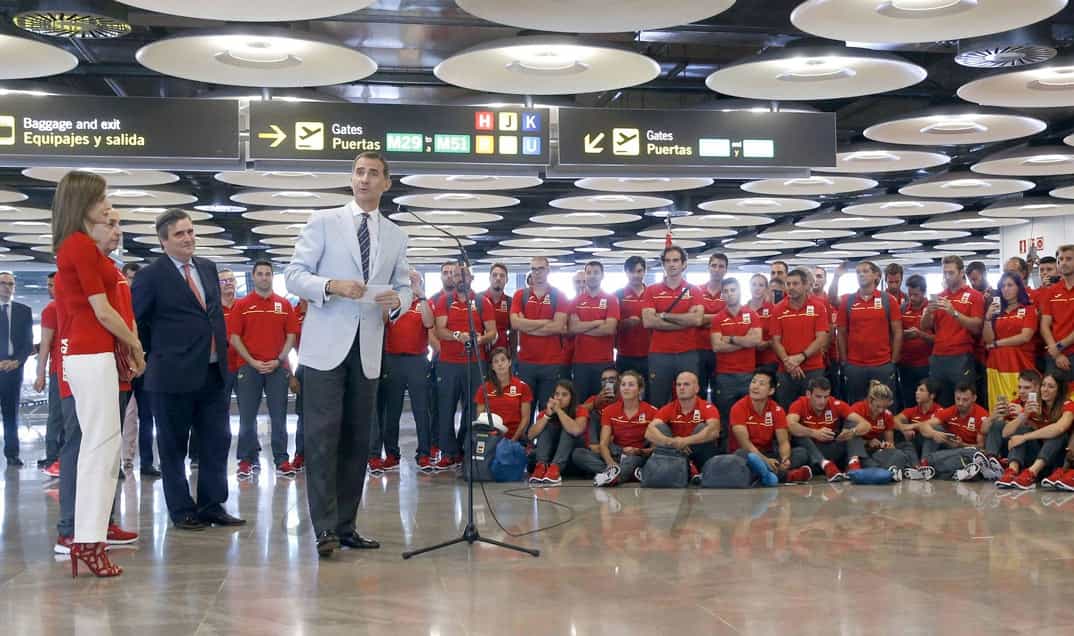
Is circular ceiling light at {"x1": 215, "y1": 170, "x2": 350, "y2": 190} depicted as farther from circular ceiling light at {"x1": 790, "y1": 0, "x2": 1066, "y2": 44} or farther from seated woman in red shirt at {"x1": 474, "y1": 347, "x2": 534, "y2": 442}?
circular ceiling light at {"x1": 790, "y1": 0, "x2": 1066, "y2": 44}

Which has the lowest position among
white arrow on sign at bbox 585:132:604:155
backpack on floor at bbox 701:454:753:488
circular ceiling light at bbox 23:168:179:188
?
backpack on floor at bbox 701:454:753:488

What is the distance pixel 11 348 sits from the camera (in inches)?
440

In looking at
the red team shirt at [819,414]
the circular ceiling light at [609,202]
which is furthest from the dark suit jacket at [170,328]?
the circular ceiling light at [609,202]

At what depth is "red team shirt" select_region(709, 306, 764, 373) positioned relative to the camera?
940 cm

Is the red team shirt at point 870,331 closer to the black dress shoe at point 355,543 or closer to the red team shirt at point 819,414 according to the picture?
the red team shirt at point 819,414

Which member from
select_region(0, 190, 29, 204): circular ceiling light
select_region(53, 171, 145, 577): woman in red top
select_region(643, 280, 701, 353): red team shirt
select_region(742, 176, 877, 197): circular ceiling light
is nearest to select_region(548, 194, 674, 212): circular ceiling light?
select_region(742, 176, 877, 197): circular ceiling light

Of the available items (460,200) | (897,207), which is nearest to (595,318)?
(460,200)

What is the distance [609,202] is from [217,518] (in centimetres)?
993

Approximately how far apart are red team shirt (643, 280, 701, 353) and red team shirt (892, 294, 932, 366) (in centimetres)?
235

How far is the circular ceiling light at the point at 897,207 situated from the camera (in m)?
17.1

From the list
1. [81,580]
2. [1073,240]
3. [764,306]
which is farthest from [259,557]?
[1073,240]

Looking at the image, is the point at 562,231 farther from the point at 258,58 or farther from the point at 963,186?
the point at 258,58

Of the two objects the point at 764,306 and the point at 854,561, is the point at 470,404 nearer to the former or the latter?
the point at 764,306

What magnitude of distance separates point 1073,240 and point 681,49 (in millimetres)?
11891
